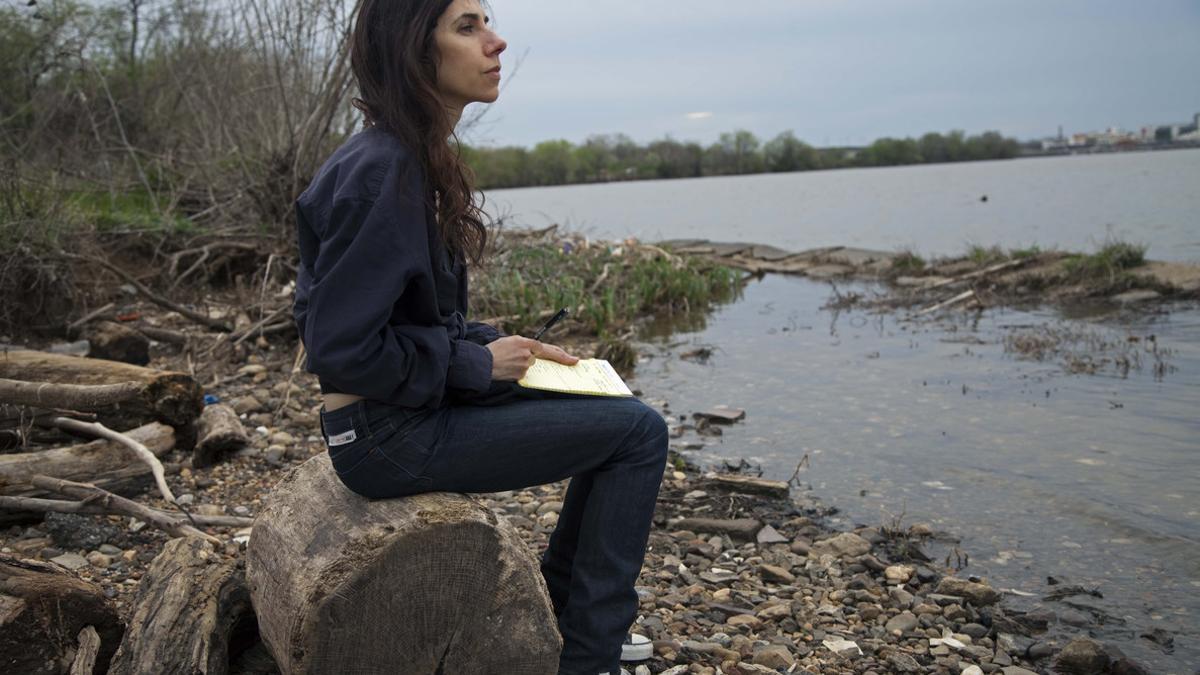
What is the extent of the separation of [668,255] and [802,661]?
41.5ft

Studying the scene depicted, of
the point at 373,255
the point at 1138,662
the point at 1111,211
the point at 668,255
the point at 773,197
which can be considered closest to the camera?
the point at 373,255

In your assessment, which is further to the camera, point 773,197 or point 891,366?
point 773,197

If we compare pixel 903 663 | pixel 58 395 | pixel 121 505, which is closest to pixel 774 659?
pixel 903 663

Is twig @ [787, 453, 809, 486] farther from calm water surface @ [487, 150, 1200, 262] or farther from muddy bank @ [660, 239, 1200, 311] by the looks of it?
muddy bank @ [660, 239, 1200, 311]

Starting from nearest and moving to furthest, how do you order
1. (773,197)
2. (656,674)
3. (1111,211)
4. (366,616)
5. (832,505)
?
(366,616) < (656,674) < (832,505) < (1111,211) < (773,197)

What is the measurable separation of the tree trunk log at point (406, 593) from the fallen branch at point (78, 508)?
168 centimetres

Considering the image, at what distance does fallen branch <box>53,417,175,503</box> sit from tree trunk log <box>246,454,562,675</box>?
7.44 feet

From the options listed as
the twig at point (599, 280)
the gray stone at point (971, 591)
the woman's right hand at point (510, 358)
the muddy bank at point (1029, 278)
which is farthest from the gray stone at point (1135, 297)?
the woman's right hand at point (510, 358)

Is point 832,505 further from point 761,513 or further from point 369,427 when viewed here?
point 369,427

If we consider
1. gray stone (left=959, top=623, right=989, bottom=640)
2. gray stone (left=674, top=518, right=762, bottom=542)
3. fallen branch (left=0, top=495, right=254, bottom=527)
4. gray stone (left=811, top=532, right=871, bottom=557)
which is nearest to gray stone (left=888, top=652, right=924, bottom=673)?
gray stone (left=959, top=623, right=989, bottom=640)

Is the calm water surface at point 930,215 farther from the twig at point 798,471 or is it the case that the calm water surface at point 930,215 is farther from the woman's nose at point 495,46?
the woman's nose at point 495,46

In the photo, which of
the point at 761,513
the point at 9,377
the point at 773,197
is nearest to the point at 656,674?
the point at 761,513

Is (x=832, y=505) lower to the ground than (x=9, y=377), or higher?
lower

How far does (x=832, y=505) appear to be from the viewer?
6.18m
